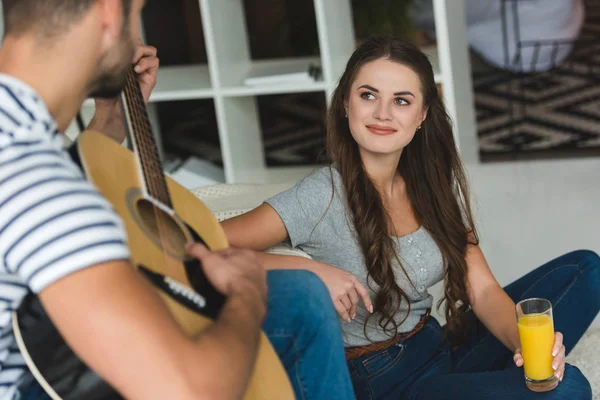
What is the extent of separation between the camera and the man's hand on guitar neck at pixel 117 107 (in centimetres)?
156

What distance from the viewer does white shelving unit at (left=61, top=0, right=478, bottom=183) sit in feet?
10.3

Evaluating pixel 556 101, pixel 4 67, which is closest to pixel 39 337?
pixel 4 67

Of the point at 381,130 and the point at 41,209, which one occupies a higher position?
the point at 41,209

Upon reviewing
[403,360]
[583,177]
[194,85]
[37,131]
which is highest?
[37,131]

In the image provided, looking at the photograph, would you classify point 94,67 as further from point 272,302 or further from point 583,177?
point 583,177

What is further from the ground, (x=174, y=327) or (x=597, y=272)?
(x=174, y=327)

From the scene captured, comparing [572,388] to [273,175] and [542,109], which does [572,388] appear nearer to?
[273,175]

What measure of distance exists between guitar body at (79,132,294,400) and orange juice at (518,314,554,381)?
1.78 ft

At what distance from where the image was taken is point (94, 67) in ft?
3.37

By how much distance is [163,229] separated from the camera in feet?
3.99

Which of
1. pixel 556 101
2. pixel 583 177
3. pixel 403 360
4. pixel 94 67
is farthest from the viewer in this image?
pixel 556 101

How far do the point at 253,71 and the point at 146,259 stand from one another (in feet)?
8.12

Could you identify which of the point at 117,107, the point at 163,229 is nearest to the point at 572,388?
the point at 163,229

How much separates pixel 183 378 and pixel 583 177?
9.36 ft
